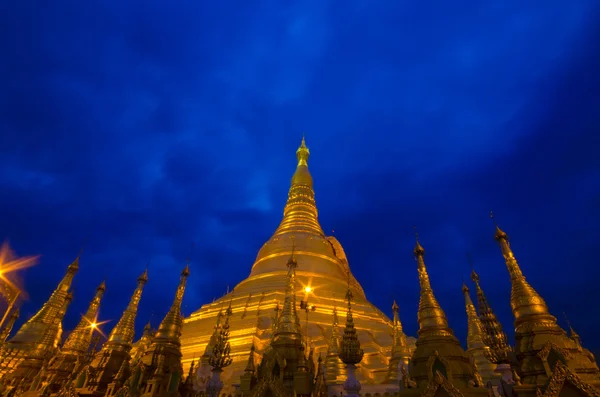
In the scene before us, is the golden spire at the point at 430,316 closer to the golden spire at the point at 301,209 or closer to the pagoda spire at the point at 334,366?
the pagoda spire at the point at 334,366

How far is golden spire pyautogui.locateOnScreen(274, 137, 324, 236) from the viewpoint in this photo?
33.5m

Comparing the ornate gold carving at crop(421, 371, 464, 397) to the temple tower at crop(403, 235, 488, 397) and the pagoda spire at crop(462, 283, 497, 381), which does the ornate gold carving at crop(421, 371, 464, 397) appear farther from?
the pagoda spire at crop(462, 283, 497, 381)

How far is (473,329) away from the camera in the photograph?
58.2ft

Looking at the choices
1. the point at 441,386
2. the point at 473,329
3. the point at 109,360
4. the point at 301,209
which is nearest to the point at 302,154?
the point at 301,209

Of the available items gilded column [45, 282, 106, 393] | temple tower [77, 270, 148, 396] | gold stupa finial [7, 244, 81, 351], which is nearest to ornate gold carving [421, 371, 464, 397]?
temple tower [77, 270, 148, 396]

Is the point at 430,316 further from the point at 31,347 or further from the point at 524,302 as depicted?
the point at 31,347

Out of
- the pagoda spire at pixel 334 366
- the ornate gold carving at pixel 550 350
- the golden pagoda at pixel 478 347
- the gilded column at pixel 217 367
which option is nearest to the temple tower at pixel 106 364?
the gilded column at pixel 217 367

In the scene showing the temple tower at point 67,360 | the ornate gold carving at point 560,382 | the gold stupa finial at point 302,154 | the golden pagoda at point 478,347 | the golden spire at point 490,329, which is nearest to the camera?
the ornate gold carving at point 560,382

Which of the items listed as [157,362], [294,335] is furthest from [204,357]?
[294,335]

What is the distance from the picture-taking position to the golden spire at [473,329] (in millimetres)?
16844

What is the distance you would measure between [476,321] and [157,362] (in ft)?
51.2

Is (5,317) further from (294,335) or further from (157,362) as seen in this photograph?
(294,335)

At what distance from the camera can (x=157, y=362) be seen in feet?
33.1

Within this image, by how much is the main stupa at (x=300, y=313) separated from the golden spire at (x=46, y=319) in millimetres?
7281
